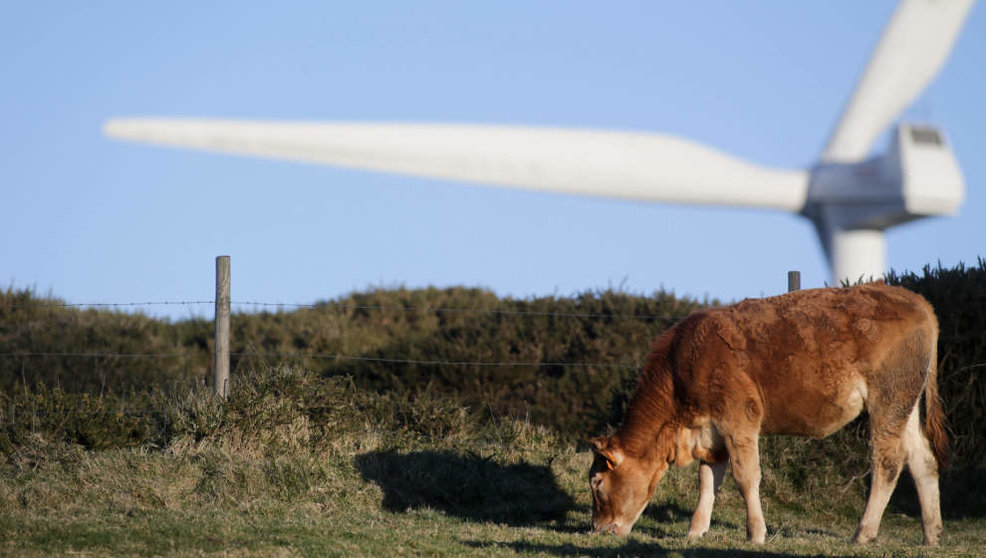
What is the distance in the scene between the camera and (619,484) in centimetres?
857

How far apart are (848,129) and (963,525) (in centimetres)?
708

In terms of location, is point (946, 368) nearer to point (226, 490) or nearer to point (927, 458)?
point (927, 458)

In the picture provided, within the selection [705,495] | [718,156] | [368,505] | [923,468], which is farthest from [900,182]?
[368,505]

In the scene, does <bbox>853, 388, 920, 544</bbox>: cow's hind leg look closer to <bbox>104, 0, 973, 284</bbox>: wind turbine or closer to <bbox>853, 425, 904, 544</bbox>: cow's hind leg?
<bbox>853, 425, 904, 544</bbox>: cow's hind leg

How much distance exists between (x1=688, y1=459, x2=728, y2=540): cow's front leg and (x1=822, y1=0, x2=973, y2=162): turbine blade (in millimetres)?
8126

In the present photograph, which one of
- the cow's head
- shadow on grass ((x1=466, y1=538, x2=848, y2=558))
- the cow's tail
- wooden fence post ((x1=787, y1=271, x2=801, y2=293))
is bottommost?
shadow on grass ((x1=466, y1=538, x2=848, y2=558))

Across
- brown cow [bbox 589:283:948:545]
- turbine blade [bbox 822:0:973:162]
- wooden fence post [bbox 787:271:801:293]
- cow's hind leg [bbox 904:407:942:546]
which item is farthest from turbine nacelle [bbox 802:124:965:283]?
brown cow [bbox 589:283:948:545]

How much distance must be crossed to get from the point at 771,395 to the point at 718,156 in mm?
7101

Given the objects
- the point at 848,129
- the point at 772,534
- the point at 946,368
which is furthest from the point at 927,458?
the point at 848,129

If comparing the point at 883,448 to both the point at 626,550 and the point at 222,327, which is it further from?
the point at 222,327

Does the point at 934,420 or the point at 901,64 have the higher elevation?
the point at 901,64

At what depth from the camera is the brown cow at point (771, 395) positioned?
27.4 ft

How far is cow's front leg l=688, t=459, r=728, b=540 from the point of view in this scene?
8508 mm

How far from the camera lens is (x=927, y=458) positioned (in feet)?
28.6
